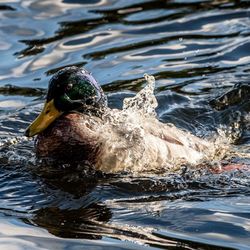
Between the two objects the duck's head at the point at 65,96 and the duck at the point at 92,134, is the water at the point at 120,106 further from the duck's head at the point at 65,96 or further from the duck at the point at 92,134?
the duck's head at the point at 65,96

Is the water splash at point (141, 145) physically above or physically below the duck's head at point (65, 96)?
below

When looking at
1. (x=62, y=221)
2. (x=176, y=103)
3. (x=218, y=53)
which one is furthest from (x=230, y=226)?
(x=218, y=53)

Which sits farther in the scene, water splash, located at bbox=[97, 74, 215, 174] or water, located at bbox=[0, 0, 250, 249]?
water splash, located at bbox=[97, 74, 215, 174]

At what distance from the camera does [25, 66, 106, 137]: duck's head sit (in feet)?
24.9

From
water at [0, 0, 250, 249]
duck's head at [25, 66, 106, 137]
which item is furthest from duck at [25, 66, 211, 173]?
water at [0, 0, 250, 249]

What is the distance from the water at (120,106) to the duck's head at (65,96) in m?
0.40

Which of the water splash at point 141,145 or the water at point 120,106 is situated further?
the water splash at point 141,145

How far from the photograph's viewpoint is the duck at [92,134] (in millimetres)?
7445

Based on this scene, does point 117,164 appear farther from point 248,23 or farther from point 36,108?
point 248,23

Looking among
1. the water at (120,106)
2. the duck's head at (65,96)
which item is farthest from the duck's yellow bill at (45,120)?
the water at (120,106)

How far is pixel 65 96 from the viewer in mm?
7633

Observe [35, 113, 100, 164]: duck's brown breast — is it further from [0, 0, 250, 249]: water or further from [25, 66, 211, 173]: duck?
[0, 0, 250, 249]: water

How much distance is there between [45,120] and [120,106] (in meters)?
2.15

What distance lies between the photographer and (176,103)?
9.69m
